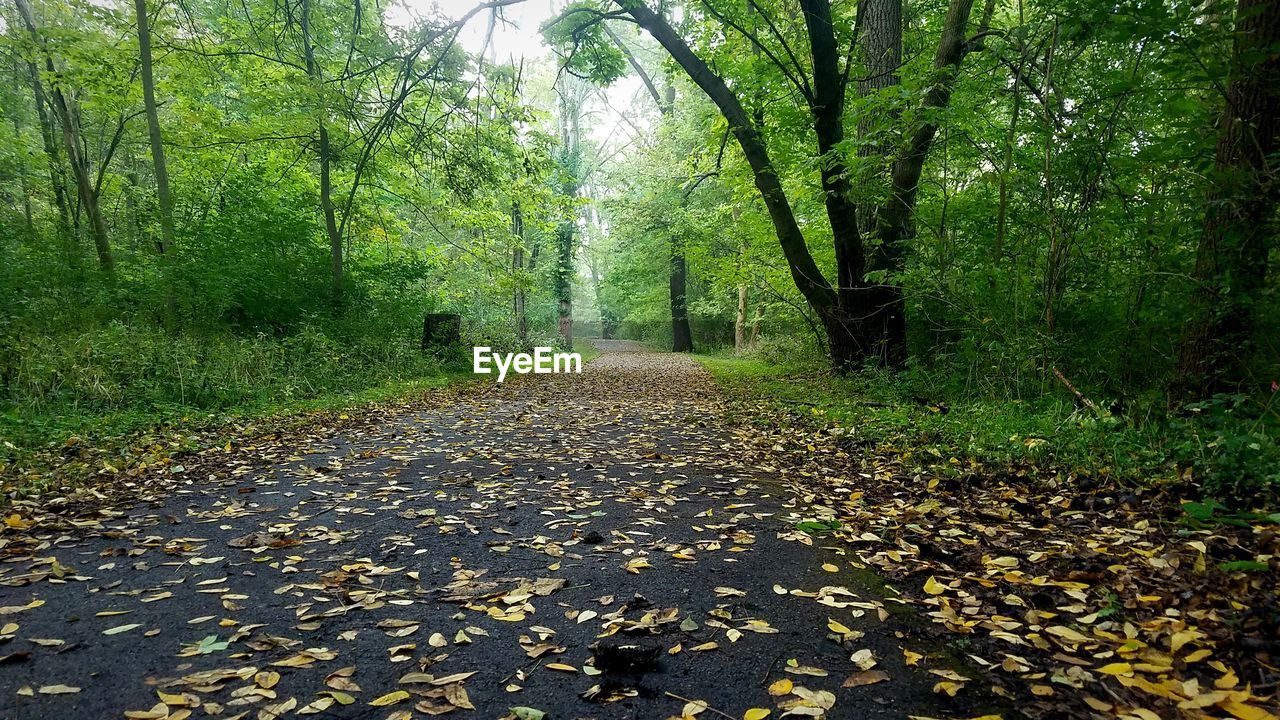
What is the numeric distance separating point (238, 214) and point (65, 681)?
10.4 meters

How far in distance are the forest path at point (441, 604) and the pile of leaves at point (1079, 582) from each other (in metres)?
0.28

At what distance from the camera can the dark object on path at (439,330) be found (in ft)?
43.1

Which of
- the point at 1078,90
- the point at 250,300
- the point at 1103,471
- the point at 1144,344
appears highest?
the point at 1078,90

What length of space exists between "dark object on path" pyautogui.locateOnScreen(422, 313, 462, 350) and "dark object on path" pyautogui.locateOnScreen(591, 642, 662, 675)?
12.0m

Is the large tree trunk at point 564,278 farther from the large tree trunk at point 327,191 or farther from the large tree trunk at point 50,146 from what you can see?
the large tree trunk at point 50,146

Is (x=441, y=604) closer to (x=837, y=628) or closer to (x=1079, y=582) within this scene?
→ (x=837, y=628)

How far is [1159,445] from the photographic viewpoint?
3.44 metres

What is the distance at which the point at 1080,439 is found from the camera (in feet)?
12.4

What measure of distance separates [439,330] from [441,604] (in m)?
11.5

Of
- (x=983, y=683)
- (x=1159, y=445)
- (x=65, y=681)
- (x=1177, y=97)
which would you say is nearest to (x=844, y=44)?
(x=1177, y=97)

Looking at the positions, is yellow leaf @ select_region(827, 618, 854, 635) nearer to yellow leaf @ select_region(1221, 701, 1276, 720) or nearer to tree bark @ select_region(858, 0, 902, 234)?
yellow leaf @ select_region(1221, 701, 1276, 720)

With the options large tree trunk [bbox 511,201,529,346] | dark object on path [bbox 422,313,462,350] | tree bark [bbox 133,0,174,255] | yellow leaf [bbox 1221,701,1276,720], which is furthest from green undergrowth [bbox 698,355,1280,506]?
large tree trunk [bbox 511,201,529,346]

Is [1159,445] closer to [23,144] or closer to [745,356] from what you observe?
[745,356]

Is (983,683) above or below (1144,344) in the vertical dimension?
below
